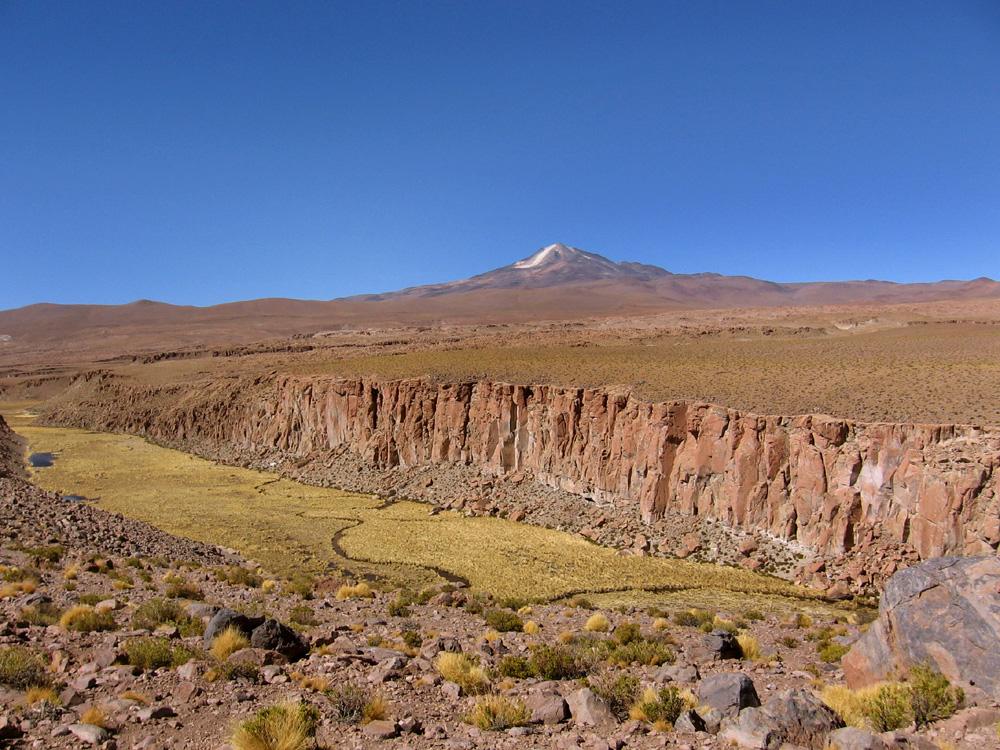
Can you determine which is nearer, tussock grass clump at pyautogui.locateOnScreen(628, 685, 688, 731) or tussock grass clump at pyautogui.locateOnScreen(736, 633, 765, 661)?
tussock grass clump at pyautogui.locateOnScreen(628, 685, 688, 731)

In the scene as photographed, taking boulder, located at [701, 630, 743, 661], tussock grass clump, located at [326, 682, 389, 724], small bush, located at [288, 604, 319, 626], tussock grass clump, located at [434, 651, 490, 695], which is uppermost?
tussock grass clump, located at [326, 682, 389, 724]

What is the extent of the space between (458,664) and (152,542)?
1760 centimetres

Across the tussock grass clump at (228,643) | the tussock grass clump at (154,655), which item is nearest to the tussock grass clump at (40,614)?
the tussock grass clump at (154,655)

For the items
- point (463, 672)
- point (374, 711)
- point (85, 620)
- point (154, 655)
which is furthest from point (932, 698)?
point (85, 620)

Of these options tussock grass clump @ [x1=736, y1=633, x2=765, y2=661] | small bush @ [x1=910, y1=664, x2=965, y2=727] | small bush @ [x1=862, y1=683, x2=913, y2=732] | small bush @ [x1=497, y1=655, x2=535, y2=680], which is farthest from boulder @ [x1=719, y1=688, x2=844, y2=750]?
tussock grass clump @ [x1=736, y1=633, x2=765, y2=661]

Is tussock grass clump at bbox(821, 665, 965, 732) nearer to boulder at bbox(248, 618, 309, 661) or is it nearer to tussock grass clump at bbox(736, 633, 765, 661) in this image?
tussock grass clump at bbox(736, 633, 765, 661)

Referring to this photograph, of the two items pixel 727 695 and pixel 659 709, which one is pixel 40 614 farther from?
pixel 727 695

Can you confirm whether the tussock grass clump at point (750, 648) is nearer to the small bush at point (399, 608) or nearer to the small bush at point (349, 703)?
the small bush at point (399, 608)

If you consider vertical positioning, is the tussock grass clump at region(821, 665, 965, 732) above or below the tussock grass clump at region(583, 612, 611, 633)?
above

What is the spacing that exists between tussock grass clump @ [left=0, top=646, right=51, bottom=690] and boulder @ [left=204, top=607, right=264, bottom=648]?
2914 mm

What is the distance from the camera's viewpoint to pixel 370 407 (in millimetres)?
48875

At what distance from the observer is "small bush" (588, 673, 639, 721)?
11312 millimetres

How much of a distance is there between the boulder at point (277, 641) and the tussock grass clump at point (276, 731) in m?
3.68

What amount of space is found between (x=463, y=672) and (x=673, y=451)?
21401 millimetres
